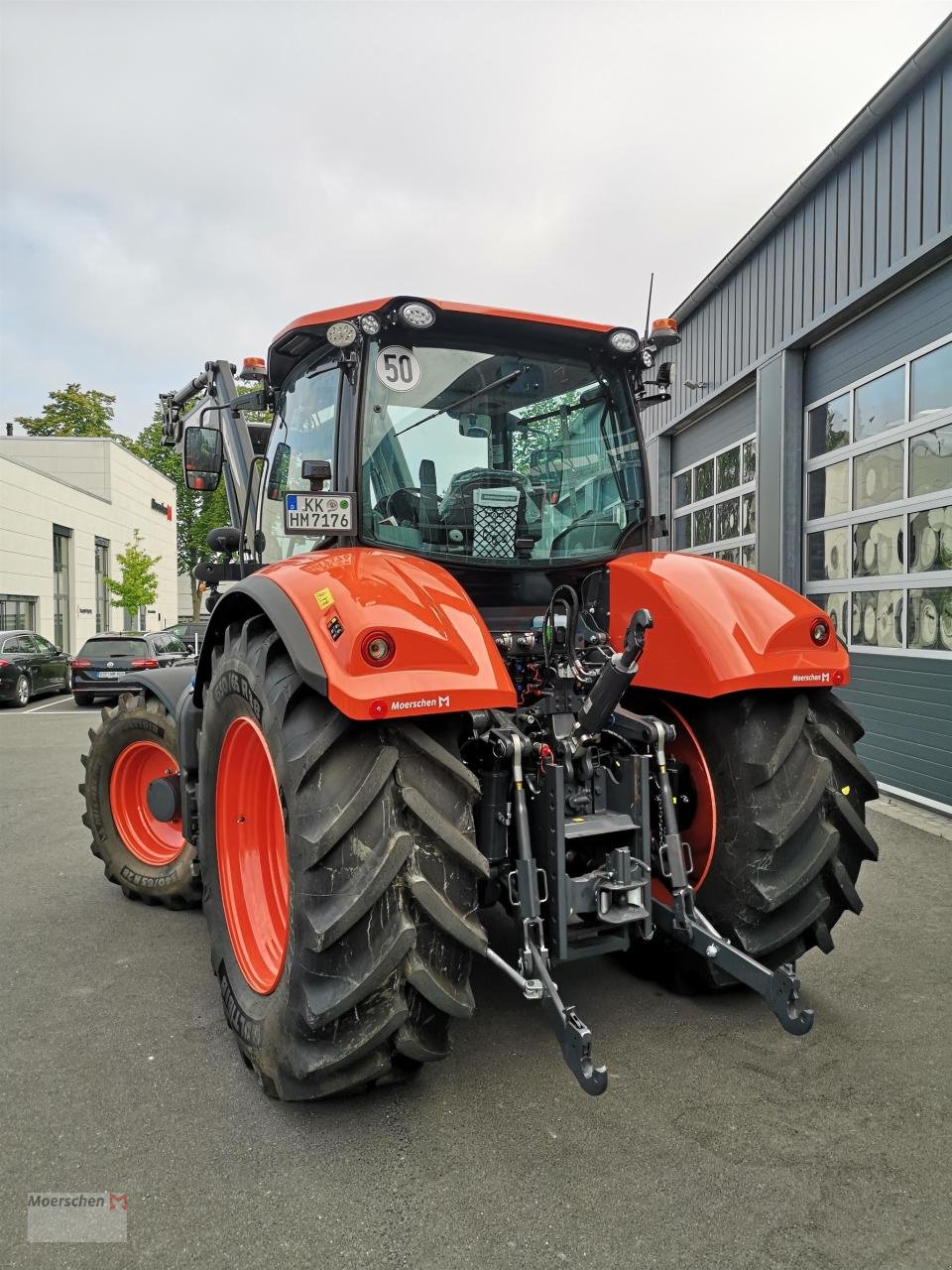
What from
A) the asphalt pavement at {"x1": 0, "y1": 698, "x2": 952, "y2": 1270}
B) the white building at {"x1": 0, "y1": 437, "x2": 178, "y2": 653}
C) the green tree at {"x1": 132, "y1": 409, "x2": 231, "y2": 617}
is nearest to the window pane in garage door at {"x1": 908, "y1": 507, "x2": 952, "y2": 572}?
the asphalt pavement at {"x1": 0, "y1": 698, "x2": 952, "y2": 1270}

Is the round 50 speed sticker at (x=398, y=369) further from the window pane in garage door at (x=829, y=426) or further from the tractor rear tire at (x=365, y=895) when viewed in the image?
the window pane in garage door at (x=829, y=426)

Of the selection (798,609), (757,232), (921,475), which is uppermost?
(757,232)

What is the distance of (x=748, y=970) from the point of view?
2.65m

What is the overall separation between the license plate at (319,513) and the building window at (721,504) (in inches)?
294

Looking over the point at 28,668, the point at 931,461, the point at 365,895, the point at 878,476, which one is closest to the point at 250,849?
the point at 365,895

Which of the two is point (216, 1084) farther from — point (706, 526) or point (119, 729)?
point (706, 526)

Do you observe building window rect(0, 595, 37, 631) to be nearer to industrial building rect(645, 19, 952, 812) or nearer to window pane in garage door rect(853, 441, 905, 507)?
industrial building rect(645, 19, 952, 812)

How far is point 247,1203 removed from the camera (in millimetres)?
2209

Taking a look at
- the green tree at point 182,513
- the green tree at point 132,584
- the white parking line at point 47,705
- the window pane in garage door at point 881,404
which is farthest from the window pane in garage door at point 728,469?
the green tree at point 182,513

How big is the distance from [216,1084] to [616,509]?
2688 mm

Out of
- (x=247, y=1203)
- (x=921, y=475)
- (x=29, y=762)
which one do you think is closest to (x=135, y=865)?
(x=247, y=1203)

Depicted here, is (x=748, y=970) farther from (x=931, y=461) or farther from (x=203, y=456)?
(x=931, y=461)

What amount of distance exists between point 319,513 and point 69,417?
49.6 meters

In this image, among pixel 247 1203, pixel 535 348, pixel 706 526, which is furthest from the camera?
pixel 706 526
